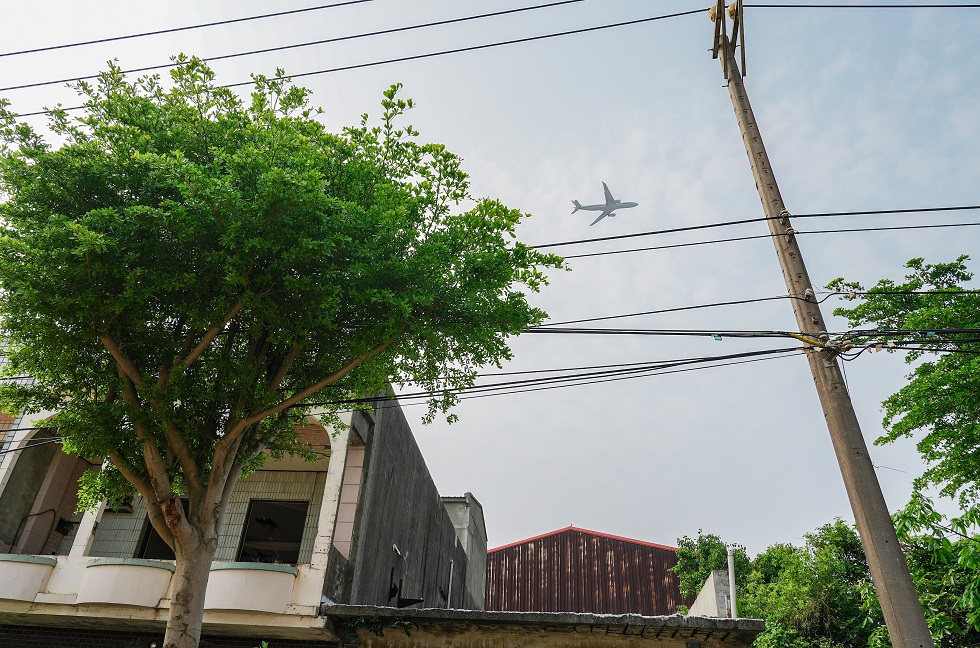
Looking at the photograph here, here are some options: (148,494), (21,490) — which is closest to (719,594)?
(148,494)

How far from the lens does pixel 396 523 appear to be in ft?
50.4

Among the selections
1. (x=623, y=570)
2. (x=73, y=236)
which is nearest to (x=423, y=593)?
(x=73, y=236)

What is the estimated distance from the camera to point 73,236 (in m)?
7.30

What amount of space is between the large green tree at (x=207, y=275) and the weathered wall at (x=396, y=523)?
13.3 feet

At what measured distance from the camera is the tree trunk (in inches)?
306

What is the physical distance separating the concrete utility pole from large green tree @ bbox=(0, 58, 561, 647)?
3.05 metres

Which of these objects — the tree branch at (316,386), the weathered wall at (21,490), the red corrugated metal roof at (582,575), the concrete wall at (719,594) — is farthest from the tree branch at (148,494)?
the red corrugated metal roof at (582,575)

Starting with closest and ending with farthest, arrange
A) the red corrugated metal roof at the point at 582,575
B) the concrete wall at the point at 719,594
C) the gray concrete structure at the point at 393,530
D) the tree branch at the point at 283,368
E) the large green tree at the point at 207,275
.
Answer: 1. the large green tree at the point at 207,275
2. the tree branch at the point at 283,368
3. the gray concrete structure at the point at 393,530
4. the concrete wall at the point at 719,594
5. the red corrugated metal roof at the point at 582,575

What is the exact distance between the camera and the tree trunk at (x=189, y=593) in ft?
25.5

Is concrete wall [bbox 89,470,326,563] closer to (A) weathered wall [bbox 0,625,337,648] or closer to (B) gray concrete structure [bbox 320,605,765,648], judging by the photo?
(A) weathered wall [bbox 0,625,337,648]

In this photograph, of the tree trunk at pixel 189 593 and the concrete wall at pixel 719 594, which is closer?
the tree trunk at pixel 189 593

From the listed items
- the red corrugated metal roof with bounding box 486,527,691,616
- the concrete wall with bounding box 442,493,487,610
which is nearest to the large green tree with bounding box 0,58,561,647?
the concrete wall with bounding box 442,493,487,610

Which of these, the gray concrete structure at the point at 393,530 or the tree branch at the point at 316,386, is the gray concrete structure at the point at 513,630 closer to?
the gray concrete structure at the point at 393,530

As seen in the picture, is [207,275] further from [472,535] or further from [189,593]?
[472,535]
